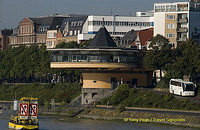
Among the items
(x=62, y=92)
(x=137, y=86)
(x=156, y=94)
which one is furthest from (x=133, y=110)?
(x=62, y=92)

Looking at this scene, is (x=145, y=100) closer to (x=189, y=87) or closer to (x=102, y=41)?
(x=189, y=87)

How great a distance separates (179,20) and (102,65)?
39.2m

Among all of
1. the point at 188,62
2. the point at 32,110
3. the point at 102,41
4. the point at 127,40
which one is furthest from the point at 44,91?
the point at 32,110

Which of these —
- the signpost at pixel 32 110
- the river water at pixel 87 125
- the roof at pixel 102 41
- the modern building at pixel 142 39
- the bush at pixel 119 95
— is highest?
the modern building at pixel 142 39

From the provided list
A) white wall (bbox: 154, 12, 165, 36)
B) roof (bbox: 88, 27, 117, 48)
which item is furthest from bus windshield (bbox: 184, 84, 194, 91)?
white wall (bbox: 154, 12, 165, 36)

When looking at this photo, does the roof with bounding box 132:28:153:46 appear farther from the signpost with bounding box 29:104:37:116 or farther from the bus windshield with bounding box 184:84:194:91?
the signpost with bounding box 29:104:37:116

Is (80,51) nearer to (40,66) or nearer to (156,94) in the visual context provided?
(156,94)

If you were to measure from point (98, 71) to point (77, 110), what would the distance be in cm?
1155

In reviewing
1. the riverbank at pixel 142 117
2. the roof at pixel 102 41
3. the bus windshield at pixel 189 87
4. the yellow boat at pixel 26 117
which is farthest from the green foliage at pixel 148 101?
the yellow boat at pixel 26 117

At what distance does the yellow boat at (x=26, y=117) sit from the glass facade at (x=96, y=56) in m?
30.0

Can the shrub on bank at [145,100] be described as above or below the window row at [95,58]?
below

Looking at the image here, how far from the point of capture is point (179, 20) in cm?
16788

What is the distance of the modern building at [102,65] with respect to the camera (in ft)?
443

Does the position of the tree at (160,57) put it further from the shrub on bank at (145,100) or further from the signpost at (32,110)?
the signpost at (32,110)
